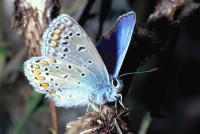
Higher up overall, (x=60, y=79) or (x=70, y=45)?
(x=70, y=45)

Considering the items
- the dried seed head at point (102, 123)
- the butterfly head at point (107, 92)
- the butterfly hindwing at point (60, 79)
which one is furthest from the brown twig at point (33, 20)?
the dried seed head at point (102, 123)

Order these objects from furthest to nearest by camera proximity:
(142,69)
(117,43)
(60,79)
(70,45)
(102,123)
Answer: (142,69), (60,79), (70,45), (117,43), (102,123)

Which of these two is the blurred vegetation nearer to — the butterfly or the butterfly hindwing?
the butterfly

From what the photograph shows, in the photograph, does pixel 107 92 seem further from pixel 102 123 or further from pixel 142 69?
pixel 142 69

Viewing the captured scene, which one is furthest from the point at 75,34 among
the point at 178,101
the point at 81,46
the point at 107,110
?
the point at 178,101

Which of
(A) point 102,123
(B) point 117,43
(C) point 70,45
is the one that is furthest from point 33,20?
(A) point 102,123

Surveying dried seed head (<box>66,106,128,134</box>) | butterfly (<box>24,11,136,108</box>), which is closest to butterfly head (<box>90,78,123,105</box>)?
butterfly (<box>24,11,136,108</box>)

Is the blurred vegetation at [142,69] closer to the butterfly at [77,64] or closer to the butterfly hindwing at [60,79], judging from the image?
the butterfly at [77,64]
